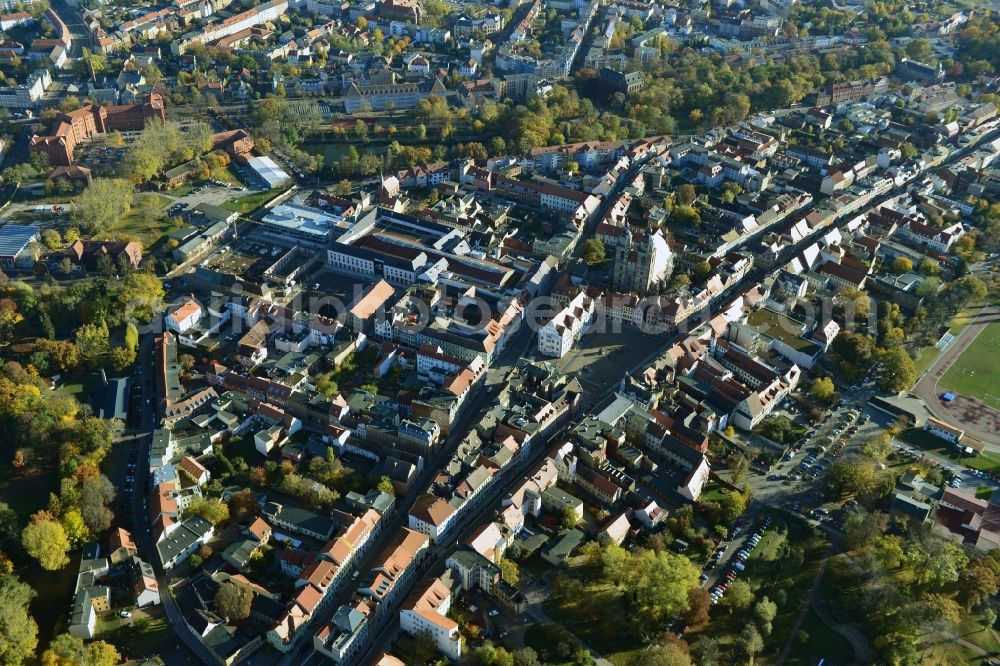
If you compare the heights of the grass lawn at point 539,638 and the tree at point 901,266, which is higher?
the tree at point 901,266

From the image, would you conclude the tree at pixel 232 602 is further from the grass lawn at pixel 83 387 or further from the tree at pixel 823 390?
the tree at pixel 823 390

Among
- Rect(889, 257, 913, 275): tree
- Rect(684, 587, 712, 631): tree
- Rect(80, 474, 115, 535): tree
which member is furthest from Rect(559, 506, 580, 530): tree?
Rect(889, 257, 913, 275): tree

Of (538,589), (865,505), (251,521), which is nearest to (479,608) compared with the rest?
(538,589)

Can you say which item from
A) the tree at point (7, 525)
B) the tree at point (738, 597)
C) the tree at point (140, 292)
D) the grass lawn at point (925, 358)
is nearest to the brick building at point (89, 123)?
the tree at point (140, 292)

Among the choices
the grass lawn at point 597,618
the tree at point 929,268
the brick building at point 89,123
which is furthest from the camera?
the brick building at point 89,123

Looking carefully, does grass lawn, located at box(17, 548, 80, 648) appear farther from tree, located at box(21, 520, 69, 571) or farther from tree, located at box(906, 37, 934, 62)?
tree, located at box(906, 37, 934, 62)

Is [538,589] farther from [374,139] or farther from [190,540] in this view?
[374,139]
